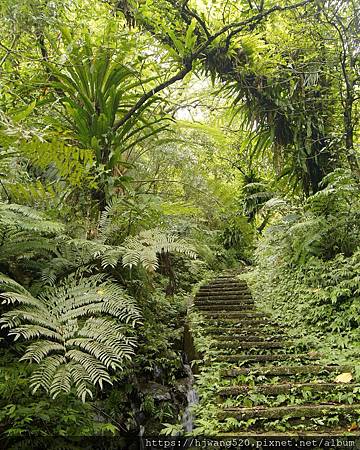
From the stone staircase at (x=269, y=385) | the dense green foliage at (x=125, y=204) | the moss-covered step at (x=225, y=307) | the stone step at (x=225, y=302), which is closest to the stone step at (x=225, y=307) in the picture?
the moss-covered step at (x=225, y=307)

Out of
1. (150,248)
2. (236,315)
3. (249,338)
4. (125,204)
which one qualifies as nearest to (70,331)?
(150,248)

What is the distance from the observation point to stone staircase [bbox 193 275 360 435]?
7.93 ft

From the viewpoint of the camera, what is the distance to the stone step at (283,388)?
2.79 metres

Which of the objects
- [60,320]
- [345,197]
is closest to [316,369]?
[60,320]

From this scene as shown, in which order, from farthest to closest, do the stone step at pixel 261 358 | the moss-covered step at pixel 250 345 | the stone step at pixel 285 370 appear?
the moss-covered step at pixel 250 345
the stone step at pixel 261 358
the stone step at pixel 285 370

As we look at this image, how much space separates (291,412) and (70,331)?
1.55 m

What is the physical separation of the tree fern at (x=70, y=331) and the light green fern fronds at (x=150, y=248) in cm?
23

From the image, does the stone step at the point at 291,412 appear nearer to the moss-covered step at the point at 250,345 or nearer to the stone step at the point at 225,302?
the moss-covered step at the point at 250,345

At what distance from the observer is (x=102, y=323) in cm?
216

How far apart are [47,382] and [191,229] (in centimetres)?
349

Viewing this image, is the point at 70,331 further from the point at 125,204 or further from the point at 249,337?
the point at 249,337

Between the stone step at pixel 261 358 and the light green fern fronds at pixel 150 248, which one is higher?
the light green fern fronds at pixel 150 248

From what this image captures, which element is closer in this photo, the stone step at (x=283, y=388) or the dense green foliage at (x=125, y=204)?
the dense green foliage at (x=125, y=204)

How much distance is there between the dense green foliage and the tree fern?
10 mm
